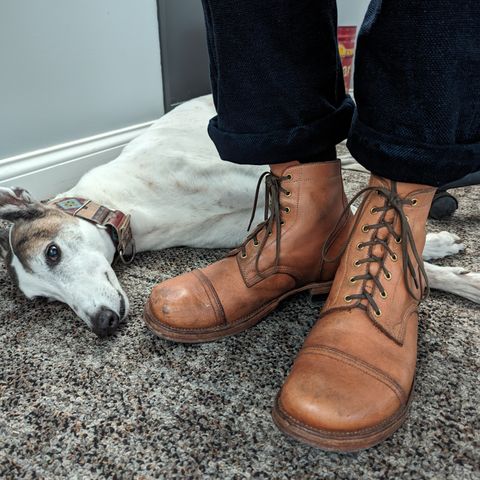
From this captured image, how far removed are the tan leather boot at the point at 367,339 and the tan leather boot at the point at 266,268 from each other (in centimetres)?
9

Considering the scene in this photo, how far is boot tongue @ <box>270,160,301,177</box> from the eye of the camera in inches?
30.8

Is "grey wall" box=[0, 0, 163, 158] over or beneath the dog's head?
over

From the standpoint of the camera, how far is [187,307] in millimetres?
781

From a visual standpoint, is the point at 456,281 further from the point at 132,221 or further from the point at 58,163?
the point at 58,163

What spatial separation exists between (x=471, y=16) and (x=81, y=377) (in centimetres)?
79

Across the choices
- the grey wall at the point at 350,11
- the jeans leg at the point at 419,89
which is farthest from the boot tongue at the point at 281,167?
the grey wall at the point at 350,11

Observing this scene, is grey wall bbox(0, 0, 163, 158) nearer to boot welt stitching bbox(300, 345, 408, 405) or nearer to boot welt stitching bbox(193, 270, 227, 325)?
boot welt stitching bbox(193, 270, 227, 325)

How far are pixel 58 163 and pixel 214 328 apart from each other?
1078mm

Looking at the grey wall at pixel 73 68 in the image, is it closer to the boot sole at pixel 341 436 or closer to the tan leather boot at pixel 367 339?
the tan leather boot at pixel 367 339

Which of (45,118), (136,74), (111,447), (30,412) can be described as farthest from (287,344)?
(136,74)

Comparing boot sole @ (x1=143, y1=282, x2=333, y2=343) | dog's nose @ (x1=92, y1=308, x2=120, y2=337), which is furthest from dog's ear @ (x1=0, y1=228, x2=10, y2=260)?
boot sole @ (x1=143, y1=282, x2=333, y2=343)

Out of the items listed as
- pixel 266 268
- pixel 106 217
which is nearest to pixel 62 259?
pixel 106 217

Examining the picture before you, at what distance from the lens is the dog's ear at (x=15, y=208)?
1.09m

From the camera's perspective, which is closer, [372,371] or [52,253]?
[372,371]
